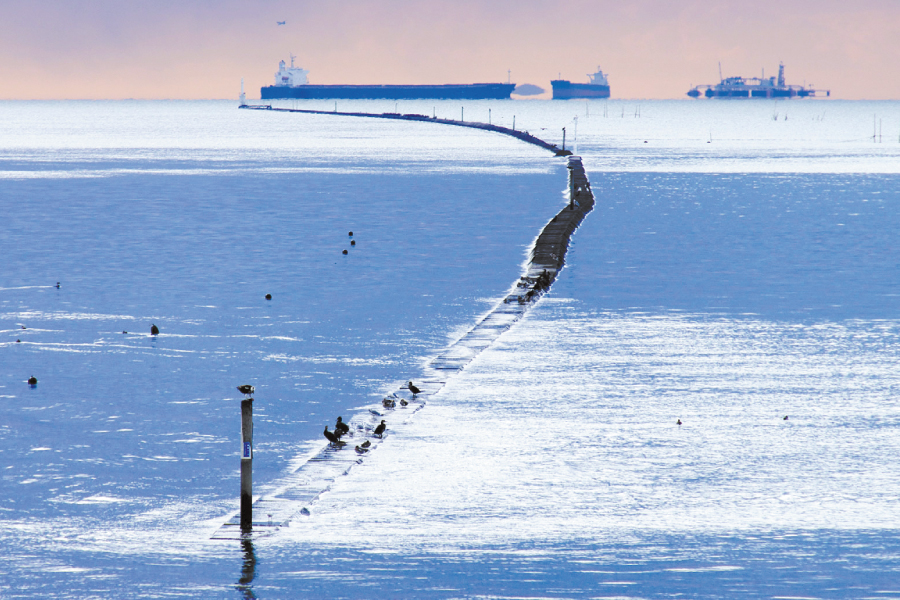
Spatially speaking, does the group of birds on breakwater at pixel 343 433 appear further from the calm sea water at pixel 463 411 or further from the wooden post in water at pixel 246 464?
the wooden post in water at pixel 246 464

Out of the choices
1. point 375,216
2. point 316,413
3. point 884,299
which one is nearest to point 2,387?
point 316,413

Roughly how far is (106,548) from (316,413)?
496cm

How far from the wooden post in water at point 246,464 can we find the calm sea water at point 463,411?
33 centimetres

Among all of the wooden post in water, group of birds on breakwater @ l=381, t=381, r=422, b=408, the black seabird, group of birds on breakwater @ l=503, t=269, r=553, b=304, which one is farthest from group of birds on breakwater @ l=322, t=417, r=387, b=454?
group of birds on breakwater @ l=503, t=269, r=553, b=304

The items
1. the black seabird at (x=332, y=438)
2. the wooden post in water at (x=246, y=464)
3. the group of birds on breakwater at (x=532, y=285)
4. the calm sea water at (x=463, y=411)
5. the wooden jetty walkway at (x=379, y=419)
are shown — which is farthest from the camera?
the group of birds on breakwater at (x=532, y=285)

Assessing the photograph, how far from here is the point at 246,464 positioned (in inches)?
412

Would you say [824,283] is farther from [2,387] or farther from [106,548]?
[106,548]

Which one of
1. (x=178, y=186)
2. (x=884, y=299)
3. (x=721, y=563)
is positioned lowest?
(x=721, y=563)

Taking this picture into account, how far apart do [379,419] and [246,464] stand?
436 centimetres

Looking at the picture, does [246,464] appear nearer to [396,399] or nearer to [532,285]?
[396,399]

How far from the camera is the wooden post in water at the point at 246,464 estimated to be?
10.4 meters

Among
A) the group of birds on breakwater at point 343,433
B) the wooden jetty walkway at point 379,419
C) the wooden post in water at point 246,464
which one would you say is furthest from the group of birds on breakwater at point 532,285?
the wooden post in water at point 246,464

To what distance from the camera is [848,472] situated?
1243cm

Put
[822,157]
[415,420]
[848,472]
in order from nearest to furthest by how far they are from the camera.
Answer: [848,472] → [415,420] → [822,157]
